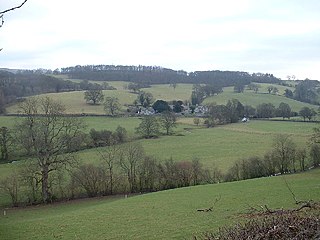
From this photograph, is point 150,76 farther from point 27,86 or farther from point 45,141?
point 45,141

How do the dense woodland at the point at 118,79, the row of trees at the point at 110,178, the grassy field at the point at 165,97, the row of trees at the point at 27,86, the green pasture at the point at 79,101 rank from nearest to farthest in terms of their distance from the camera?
the row of trees at the point at 110,178
the green pasture at the point at 79,101
the row of trees at the point at 27,86
the grassy field at the point at 165,97
the dense woodland at the point at 118,79

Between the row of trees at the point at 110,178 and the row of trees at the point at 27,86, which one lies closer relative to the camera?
the row of trees at the point at 110,178

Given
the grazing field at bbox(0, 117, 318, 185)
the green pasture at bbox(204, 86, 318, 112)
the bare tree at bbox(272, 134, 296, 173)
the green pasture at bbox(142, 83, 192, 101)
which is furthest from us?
the green pasture at bbox(142, 83, 192, 101)

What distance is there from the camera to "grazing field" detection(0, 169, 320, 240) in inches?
812

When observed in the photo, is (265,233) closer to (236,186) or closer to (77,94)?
(236,186)

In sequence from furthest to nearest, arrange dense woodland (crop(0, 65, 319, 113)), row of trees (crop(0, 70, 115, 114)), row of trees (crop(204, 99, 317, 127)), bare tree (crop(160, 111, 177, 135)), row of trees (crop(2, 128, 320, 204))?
dense woodland (crop(0, 65, 319, 113)), row of trees (crop(0, 70, 115, 114)), row of trees (crop(204, 99, 317, 127)), bare tree (crop(160, 111, 177, 135)), row of trees (crop(2, 128, 320, 204))

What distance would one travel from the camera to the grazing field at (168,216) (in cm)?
2062

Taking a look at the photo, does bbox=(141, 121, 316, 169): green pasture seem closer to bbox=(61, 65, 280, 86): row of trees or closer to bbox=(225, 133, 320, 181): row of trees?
bbox=(225, 133, 320, 181): row of trees

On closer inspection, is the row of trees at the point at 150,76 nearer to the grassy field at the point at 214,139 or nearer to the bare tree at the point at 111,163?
the grassy field at the point at 214,139

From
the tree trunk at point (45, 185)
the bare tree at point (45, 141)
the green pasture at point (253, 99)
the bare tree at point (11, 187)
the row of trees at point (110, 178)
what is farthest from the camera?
the green pasture at point (253, 99)

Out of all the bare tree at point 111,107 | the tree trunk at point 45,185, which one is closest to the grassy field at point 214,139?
the bare tree at point 111,107

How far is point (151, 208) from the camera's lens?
29.1m

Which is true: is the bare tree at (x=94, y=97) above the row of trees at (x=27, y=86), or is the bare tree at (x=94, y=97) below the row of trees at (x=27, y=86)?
below

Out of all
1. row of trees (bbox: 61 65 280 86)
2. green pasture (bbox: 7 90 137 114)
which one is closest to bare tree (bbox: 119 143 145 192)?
green pasture (bbox: 7 90 137 114)
